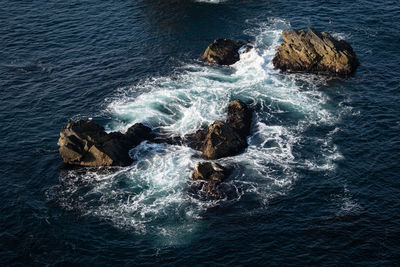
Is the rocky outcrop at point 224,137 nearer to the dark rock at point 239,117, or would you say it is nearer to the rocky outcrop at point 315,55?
the dark rock at point 239,117

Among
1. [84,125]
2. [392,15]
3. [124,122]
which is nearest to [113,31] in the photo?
[124,122]

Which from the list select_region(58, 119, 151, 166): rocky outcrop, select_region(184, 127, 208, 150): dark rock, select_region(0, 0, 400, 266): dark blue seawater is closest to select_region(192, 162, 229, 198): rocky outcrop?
select_region(0, 0, 400, 266): dark blue seawater

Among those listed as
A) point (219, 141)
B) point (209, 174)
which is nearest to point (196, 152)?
point (219, 141)

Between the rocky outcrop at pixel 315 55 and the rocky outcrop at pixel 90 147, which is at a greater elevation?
the rocky outcrop at pixel 315 55

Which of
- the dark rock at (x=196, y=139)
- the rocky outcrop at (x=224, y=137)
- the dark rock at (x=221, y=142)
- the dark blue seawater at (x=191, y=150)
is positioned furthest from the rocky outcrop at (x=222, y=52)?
the dark rock at (x=221, y=142)

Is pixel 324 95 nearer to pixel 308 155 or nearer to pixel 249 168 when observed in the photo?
pixel 308 155

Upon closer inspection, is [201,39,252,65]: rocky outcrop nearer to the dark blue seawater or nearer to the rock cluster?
the dark blue seawater
